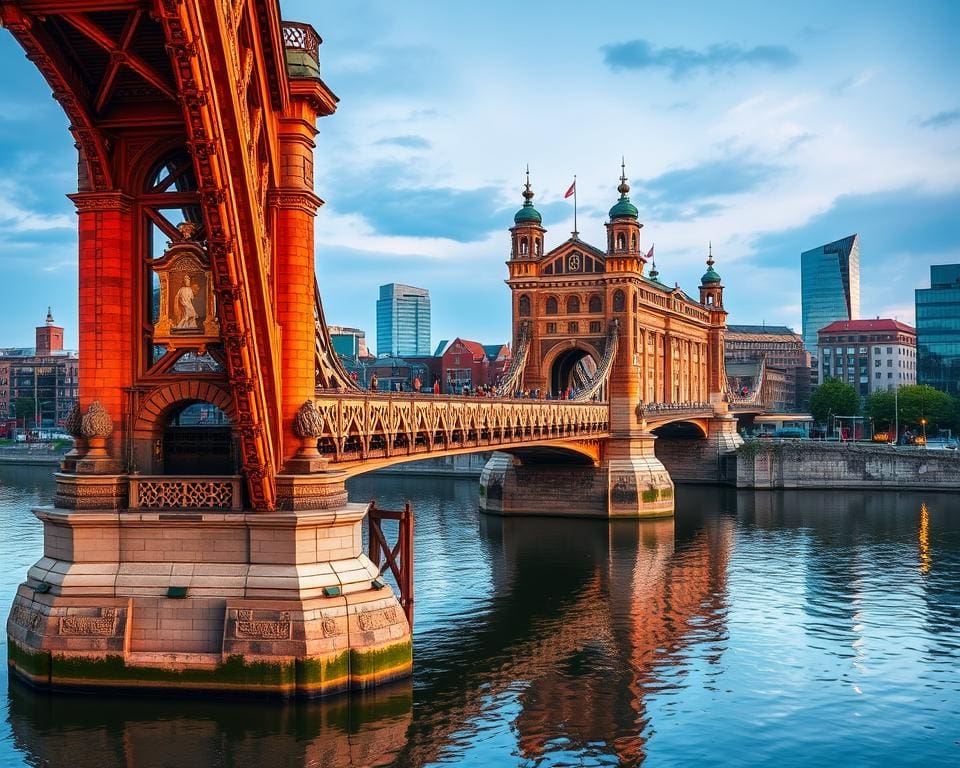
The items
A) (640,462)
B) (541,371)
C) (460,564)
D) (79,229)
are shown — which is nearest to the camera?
(79,229)

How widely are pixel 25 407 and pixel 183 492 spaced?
524 feet

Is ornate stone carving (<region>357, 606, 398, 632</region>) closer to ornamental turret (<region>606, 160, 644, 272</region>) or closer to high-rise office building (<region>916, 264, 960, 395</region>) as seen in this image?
ornamental turret (<region>606, 160, 644, 272</region>)

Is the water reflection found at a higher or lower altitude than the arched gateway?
lower

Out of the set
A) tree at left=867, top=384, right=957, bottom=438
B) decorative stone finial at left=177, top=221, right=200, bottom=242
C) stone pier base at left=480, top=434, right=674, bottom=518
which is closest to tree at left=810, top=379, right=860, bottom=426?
tree at left=867, top=384, right=957, bottom=438

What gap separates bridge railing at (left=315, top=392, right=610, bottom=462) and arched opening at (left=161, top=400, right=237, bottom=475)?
2920 mm

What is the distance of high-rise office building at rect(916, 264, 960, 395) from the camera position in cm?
16288

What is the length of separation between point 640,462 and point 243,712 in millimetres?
50147

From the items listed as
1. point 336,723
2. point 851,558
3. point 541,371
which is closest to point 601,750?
point 336,723

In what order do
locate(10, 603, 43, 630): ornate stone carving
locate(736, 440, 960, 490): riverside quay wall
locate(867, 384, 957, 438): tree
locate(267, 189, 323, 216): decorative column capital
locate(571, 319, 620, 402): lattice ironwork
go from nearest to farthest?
locate(10, 603, 43, 630): ornate stone carving, locate(267, 189, 323, 216): decorative column capital, locate(571, 319, 620, 402): lattice ironwork, locate(736, 440, 960, 490): riverside quay wall, locate(867, 384, 957, 438): tree

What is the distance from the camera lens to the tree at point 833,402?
157625 millimetres

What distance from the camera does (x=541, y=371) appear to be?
265 ft

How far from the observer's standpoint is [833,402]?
519 feet

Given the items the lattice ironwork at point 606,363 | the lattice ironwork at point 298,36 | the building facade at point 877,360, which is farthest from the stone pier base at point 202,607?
the building facade at point 877,360

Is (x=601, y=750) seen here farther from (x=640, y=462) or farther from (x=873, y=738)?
(x=640, y=462)
